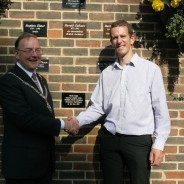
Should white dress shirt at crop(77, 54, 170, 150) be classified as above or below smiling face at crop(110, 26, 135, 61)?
below

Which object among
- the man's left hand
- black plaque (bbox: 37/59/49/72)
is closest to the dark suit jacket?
black plaque (bbox: 37/59/49/72)

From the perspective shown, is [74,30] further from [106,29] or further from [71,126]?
[71,126]

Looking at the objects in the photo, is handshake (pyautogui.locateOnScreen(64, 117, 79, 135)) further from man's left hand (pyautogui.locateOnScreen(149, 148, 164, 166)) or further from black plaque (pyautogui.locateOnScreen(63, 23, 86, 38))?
black plaque (pyautogui.locateOnScreen(63, 23, 86, 38))

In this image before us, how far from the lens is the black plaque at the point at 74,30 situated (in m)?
4.02

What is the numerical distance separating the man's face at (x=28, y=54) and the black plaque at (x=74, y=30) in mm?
694

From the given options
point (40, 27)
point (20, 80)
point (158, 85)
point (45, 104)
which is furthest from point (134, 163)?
point (40, 27)

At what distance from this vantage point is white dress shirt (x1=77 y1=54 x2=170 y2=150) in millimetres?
3400

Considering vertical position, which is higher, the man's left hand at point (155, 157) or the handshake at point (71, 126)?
the handshake at point (71, 126)

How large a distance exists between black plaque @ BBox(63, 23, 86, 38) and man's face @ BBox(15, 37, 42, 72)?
2.28 ft

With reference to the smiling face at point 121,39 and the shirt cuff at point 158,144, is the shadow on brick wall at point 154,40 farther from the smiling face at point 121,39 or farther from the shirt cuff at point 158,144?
the shirt cuff at point 158,144

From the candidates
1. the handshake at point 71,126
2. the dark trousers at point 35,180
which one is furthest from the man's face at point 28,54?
the dark trousers at point 35,180

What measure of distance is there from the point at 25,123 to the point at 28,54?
1.86 ft

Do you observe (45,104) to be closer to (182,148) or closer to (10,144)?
(10,144)

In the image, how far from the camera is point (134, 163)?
11.2 feet
